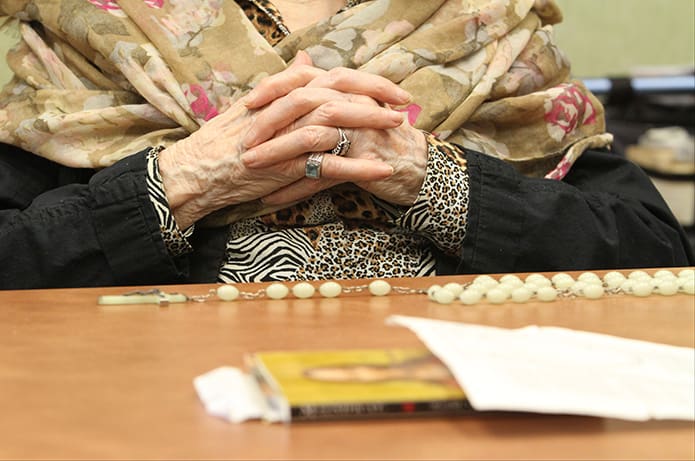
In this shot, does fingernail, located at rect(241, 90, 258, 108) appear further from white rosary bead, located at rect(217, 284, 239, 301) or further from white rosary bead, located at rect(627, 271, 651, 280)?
white rosary bead, located at rect(627, 271, 651, 280)

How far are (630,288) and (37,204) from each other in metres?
0.72

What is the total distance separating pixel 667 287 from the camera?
0.92 m

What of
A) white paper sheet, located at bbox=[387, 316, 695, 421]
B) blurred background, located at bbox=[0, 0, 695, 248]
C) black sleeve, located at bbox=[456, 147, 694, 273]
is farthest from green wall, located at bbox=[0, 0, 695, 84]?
white paper sheet, located at bbox=[387, 316, 695, 421]

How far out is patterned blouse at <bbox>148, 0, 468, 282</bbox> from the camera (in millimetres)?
1185

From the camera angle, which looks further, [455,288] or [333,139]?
[333,139]

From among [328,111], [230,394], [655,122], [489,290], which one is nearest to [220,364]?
[230,394]

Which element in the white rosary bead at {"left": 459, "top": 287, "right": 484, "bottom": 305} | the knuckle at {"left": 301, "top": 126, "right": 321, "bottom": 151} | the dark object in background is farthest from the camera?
the dark object in background

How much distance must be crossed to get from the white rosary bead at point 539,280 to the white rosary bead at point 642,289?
0.08 metres

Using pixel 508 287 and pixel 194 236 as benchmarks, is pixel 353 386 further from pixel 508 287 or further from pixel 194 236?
pixel 194 236

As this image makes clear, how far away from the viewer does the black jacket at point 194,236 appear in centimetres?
116

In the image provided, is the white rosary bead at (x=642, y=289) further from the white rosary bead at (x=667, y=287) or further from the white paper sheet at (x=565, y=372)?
the white paper sheet at (x=565, y=372)

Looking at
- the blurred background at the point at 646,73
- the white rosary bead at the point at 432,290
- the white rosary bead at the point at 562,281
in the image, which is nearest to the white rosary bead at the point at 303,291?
the white rosary bead at the point at 432,290

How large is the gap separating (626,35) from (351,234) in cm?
237

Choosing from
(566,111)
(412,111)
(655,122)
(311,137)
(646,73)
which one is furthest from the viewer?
(655,122)
